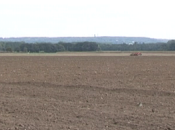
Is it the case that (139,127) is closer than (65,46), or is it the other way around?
(139,127)

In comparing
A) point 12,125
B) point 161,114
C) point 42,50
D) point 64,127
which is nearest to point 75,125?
point 64,127

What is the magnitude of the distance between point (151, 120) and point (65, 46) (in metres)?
109

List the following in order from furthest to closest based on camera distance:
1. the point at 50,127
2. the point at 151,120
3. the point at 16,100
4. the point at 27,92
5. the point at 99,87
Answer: the point at 99,87, the point at 27,92, the point at 16,100, the point at 151,120, the point at 50,127

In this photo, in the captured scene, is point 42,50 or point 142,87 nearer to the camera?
point 142,87

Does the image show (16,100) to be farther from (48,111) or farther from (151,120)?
(151,120)

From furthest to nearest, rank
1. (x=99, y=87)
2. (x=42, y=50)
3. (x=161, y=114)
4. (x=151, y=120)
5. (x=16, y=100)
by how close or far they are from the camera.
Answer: (x=42, y=50) < (x=99, y=87) < (x=16, y=100) < (x=161, y=114) < (x=151, y=120)

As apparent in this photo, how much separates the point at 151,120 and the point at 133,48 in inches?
4831

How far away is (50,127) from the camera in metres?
10.2

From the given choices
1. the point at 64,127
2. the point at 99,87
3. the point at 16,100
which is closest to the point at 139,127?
the point at 64,127

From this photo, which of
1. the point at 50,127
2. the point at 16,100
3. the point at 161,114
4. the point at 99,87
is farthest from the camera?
the point at 99,87

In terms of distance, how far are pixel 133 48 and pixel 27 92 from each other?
117 m

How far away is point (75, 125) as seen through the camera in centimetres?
1048

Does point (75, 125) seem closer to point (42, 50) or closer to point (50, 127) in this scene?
point (50, 127)

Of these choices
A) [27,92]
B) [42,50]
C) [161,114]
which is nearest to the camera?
[161,114]
